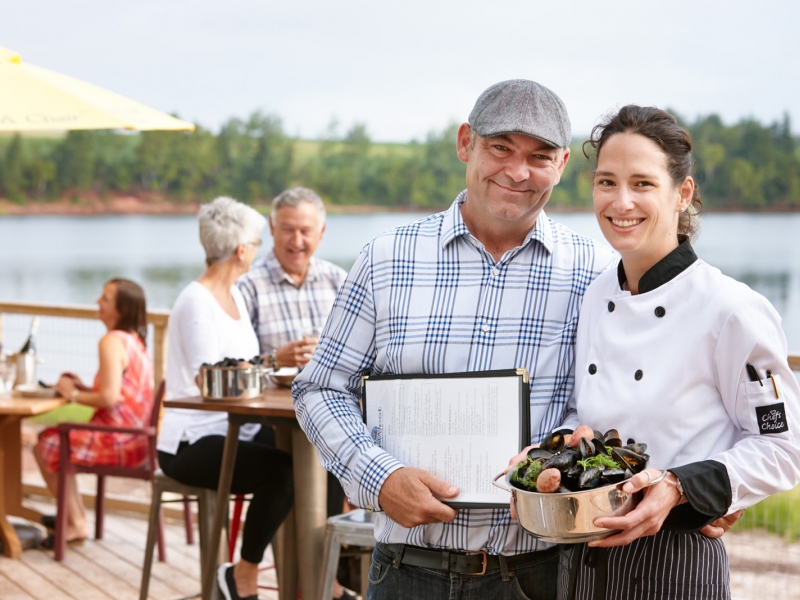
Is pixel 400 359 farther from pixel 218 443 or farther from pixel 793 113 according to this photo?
pixel 793 113

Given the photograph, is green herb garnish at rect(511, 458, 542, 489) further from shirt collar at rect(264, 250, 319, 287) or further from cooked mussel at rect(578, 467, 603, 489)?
shirt collar at rect(264, 250, 319, 287)

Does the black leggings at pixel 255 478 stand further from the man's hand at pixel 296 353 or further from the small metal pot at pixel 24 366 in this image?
the small metal pot at pixel 24 366

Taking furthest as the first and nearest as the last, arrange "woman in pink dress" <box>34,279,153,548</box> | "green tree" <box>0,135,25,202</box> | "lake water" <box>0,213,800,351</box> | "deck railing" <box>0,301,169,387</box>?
1. "green tree" <box>0,135,25,202</box>
2. "lake water" <box>0,213,800,351</box>
3. "deck railing" <box>0,301,169,387</box>
4. "woman in pink dress" <box>34,279,153,548</box>

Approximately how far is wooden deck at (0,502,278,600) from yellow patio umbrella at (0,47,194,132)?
2.14 metres

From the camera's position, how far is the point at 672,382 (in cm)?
155

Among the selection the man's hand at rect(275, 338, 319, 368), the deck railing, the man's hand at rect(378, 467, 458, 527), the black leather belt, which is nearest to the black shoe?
the man's hand at rect(275, 338, 319, 368)

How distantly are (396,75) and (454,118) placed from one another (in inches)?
363

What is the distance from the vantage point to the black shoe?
3469 millimetres

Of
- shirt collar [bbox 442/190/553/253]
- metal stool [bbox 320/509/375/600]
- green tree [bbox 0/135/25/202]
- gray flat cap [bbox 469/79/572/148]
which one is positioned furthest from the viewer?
green tree [bbox 0/135/25/202]

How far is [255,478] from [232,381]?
542mm

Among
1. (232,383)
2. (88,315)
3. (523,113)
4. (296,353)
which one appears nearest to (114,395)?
(88,315)

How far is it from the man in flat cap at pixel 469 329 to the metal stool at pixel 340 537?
1069 millimetres

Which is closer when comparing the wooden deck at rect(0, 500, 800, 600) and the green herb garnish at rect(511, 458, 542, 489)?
the green herb garnish at rect(511, 458, 542, 489)

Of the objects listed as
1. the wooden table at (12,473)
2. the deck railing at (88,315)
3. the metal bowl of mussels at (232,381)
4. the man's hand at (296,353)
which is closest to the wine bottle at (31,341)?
the wooden table at (12,473)
